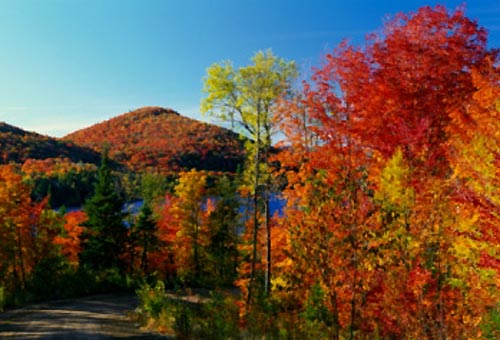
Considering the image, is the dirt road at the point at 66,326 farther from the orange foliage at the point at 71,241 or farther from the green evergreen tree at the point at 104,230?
the orange foliage at the point at 71,241

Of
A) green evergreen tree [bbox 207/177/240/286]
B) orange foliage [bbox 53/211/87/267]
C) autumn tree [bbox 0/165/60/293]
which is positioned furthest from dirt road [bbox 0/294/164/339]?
green evergreen tree [bbox 207/177/240/286]

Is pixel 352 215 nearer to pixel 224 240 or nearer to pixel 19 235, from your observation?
pixel 19 235

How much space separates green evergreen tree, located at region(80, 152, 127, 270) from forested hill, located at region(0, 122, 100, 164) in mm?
114690

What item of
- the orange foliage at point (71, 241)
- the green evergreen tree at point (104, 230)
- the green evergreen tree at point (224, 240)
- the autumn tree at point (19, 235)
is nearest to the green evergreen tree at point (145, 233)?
the green evergreen tree at point (104, 230)

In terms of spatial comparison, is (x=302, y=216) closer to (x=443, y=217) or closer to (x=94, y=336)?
(x=443, y=217)

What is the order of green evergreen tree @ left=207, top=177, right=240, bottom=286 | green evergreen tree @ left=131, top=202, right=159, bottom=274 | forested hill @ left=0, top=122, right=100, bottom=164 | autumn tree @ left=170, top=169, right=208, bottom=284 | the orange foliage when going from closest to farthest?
the orange foliage
green evergreen tree @ left=131, top=202, right=159, bottom=274
autumn tree @ left=170, top=169, right=208, bottom=284
green evergreen tree @ left=207, top=177, right=240, bottom=286
forested hill @ left=0, top=122, right=100, bottom=164

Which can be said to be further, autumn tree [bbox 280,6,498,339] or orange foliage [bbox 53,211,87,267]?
orange foliage [bbox 53,211,87,267]

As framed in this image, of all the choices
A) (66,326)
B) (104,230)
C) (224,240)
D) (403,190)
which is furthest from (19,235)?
(403,190)

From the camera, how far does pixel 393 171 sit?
54.5 ft

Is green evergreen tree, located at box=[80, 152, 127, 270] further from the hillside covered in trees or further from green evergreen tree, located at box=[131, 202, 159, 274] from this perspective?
green evergreen tree, located at box=[131, 202, 159, 274]

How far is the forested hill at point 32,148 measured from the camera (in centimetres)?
14562

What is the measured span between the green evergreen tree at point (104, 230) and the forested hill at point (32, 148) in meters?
115

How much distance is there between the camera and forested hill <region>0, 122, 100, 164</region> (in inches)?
5733

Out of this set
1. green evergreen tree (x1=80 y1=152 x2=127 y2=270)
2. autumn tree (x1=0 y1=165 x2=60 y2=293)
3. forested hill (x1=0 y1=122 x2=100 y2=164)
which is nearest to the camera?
autumn tree (x1=0 y1=165 x2=60 y2=293)
